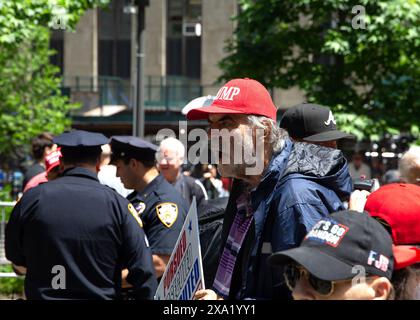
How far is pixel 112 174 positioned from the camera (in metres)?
7.30

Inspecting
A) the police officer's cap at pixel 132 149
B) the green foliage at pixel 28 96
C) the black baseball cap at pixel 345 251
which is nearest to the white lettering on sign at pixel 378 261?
the black baseball cap at pixel 345 251

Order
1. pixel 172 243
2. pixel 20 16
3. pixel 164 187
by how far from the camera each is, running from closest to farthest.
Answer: pixel 172 243
pixel 164 187
pixel 20 16

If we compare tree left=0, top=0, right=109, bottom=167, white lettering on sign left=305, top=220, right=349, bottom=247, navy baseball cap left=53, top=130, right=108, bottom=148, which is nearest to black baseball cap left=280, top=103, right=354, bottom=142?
navy baseball cap left=53, top=130, right=108, bottom=148

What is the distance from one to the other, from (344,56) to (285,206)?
12664 mm

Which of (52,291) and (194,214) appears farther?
(52,291)

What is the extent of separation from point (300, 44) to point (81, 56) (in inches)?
704

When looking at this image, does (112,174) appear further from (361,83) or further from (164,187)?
(361,83)

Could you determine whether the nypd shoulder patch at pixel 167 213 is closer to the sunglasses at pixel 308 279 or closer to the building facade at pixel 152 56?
the sunglasses at pixel 308 279

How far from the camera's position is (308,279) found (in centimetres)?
276

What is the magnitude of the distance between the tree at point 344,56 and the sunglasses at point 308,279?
40.8ft

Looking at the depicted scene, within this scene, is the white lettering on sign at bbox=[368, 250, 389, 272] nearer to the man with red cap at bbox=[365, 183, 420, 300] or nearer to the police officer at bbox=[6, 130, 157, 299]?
the man with red cap at bbox=[365, 183, 420, 300]

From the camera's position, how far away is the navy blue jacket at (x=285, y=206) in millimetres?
3342

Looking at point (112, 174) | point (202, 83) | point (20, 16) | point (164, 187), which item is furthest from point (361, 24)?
point (202, 83)

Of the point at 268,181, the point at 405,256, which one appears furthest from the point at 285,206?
the point at 405,256
